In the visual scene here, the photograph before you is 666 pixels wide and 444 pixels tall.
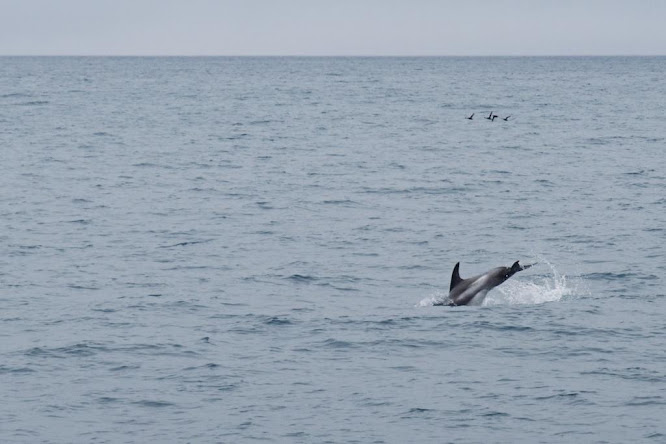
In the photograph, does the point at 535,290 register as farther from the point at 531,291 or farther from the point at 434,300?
the point at 434,300

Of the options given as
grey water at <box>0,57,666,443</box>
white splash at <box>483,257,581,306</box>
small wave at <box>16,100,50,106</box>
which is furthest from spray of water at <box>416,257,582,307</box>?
small wave at <box>16,100,50,106</box>

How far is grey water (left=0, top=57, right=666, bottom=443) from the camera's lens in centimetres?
2131

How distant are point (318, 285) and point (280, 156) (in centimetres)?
3817

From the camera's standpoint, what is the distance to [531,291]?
3108 cm

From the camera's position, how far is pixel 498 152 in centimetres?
7250

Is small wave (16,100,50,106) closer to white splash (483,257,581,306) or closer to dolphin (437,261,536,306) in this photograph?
white splash (483,257,581,306)

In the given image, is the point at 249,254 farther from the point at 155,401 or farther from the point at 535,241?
the point at 155,401

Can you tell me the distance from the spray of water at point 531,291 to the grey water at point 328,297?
105mm

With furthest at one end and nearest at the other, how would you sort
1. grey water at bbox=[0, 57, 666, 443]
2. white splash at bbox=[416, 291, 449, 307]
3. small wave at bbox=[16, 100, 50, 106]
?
small wave at bbox=[16, 100, 50, 106] < white splash at bbox=[416, 291, 449, 307] < grey water at bbox=[0, 57, 666, 443]

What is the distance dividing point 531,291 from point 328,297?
201 inches

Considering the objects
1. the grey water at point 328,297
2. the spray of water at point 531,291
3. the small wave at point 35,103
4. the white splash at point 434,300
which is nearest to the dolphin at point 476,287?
the white splash at point 434,300

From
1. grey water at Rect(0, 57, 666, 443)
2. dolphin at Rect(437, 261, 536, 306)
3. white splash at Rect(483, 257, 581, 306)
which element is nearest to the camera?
grey water at Rect(0, 57, 666, 443)

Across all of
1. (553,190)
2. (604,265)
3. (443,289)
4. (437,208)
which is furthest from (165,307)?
(553,190)

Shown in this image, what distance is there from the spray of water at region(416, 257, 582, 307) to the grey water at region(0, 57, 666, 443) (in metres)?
0.11
